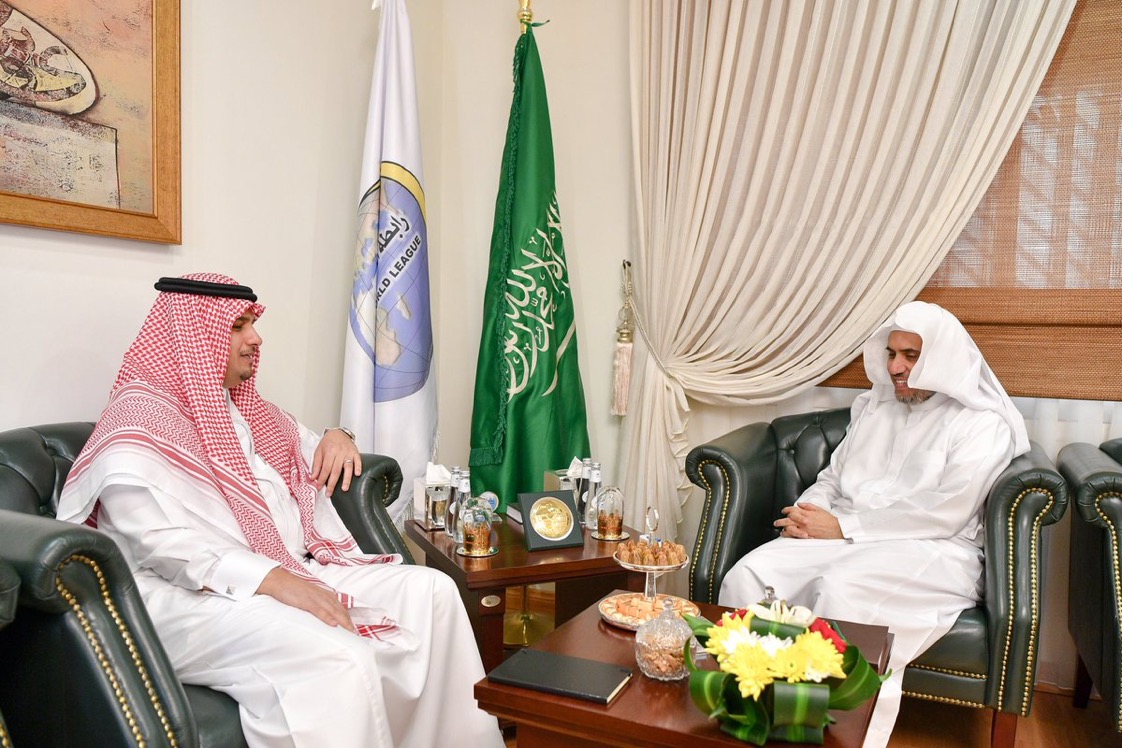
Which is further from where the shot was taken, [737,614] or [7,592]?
[737,614]

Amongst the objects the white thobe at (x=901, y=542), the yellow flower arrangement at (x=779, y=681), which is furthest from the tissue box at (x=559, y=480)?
the yellow flower arrangement at (x=779, y=681)

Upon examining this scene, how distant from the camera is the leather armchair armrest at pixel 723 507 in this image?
2719mm

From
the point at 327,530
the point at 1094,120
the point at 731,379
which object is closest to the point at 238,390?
the point at 327,530

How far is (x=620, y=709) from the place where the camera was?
1555 millimetres

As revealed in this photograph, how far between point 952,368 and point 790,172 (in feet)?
3.56

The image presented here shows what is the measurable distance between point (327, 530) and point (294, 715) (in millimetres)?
798

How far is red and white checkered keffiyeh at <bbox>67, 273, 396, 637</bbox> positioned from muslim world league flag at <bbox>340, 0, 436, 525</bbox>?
846 mm

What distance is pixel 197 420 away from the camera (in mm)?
2070

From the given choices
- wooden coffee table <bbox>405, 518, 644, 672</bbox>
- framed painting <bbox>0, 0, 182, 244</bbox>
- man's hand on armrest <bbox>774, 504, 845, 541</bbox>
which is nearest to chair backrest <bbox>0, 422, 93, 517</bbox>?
framed painting <bbox>0, 0, 182, 244</bbox>

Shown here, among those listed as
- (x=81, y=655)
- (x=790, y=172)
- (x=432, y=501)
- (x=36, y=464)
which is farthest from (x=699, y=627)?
(x=790, y=172)

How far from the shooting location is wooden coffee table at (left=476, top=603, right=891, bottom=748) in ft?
4.87

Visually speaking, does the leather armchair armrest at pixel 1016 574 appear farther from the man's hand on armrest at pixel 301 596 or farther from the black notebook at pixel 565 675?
the man's hand on armrest at pixel 301 596

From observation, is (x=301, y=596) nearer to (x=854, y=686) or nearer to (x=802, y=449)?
(x=854, y=686)

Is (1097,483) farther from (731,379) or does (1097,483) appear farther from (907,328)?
(731,379)
